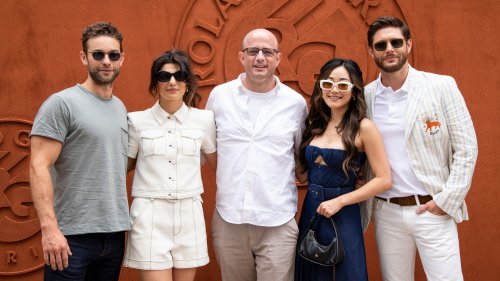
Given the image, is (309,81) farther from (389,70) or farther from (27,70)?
(27,70)

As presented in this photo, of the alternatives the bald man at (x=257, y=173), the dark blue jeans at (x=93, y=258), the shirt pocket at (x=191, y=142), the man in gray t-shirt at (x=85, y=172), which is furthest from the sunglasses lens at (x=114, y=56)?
the dark blue jeans at (x=93, y=258)

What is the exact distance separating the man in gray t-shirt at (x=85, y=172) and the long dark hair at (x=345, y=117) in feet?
3.74

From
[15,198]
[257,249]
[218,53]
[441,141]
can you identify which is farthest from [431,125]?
[15,198]

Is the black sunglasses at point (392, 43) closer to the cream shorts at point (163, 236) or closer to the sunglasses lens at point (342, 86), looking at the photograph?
the sunglasses lens at point (342, 86)

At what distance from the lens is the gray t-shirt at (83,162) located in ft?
9.55

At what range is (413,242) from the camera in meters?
3.39

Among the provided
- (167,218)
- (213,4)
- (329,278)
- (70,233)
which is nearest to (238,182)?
(167,218)

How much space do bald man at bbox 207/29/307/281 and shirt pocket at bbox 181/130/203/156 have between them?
0.81ft

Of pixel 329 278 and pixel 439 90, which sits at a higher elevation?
pixel 439 90

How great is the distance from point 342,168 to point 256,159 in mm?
525

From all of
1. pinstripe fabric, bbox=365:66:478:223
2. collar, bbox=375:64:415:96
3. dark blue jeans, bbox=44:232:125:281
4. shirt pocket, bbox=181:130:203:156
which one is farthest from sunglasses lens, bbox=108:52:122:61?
pinstripe fabric, bbox=365:66:478:223

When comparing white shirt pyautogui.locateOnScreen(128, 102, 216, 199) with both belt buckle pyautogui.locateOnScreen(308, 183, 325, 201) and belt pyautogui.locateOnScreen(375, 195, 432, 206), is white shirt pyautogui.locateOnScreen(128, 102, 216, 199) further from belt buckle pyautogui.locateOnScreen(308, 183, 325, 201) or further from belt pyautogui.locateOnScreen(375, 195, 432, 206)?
belt pyautogui.locateOnScreen(375, 195, 432, 206)

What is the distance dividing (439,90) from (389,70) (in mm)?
313

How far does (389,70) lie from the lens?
3.39 m
